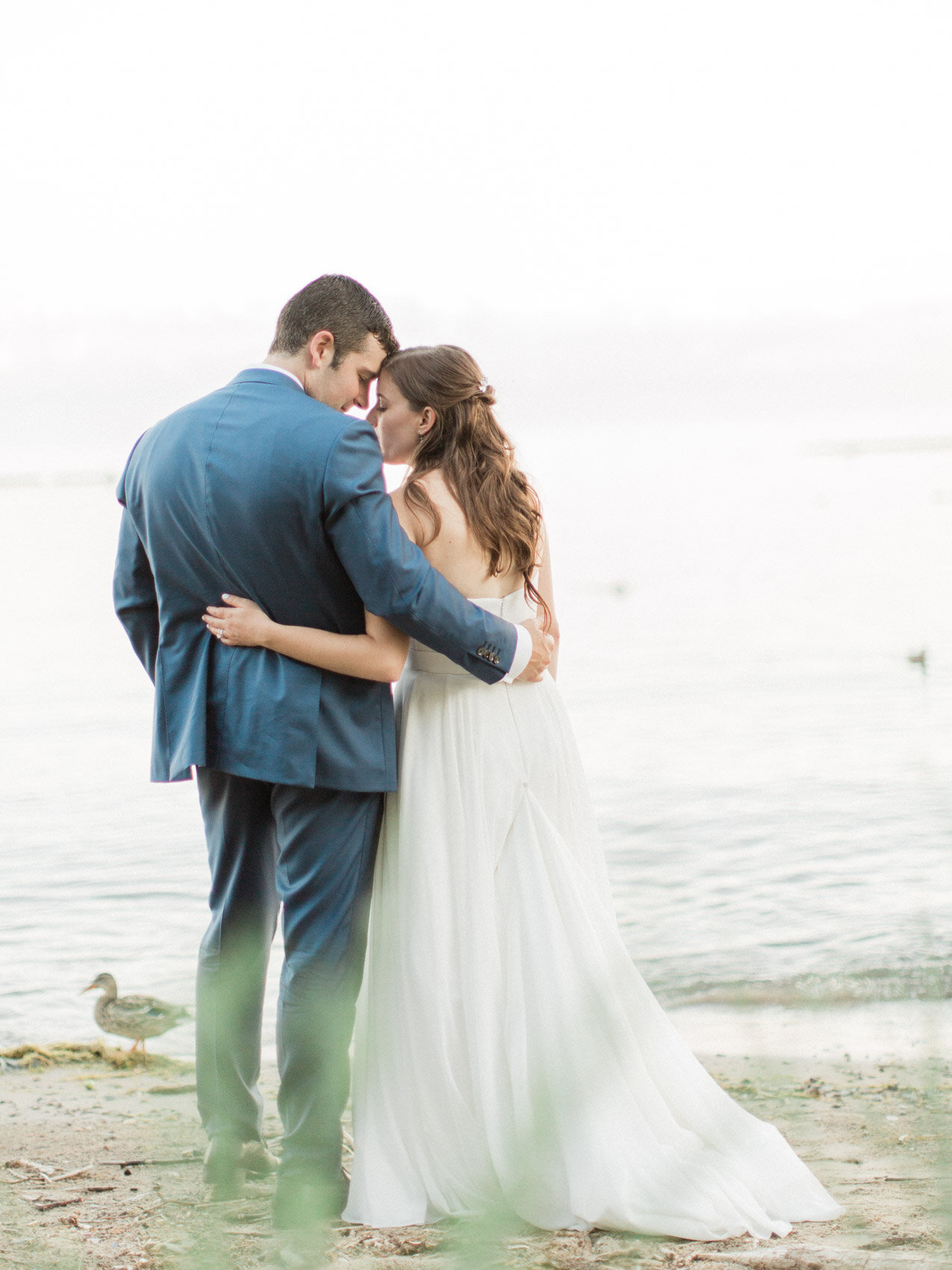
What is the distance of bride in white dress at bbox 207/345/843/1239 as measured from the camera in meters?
2.44

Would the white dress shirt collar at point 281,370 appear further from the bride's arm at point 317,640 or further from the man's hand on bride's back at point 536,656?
the man's hand on bride's back at point 536,656

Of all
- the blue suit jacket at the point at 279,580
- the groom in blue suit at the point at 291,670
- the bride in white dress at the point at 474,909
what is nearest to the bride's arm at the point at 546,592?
the bride in white dress at the point at 474,909

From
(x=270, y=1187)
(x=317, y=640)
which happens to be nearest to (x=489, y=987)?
(x=270, y=1187)

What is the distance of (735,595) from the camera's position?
29.9 metres

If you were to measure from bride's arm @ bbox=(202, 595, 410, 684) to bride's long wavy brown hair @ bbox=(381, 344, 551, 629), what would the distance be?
0.26 metres

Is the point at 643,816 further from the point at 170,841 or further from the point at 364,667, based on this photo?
the point at 364,667

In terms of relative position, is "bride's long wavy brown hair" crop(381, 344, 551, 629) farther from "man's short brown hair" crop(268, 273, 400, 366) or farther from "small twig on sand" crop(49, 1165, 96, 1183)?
"small twig on sand" crop(49, 1165, 96, 1183)

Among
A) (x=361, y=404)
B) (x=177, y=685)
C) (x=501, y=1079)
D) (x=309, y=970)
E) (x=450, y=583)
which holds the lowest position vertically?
(x=501, y=1079)

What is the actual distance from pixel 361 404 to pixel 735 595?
91.9ft

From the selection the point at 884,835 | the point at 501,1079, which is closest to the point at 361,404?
the point at 501,1079

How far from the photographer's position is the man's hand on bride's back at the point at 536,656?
2686 mm

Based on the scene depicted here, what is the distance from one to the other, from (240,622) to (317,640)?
156 millimetres

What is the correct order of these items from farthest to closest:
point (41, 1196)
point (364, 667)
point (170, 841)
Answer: point (170, 841)
point (41, 1196)
point (364, 667)

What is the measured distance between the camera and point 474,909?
2.58m
